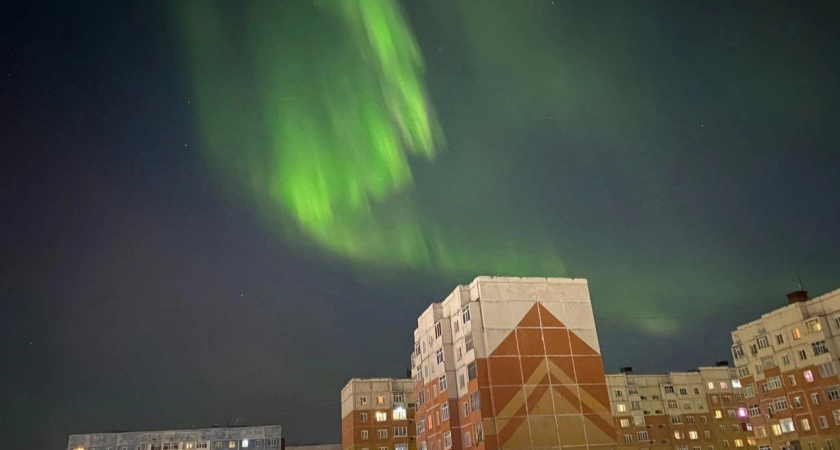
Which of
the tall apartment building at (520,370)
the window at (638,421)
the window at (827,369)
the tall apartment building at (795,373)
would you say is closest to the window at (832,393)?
the tall apartment building at (795,373)

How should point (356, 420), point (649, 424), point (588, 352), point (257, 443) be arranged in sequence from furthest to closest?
point (257, 443) → point (649, 424) → point (356, 420) → point (588, 352)

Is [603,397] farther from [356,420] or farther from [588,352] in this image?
[356,420]

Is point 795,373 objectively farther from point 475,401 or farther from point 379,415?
point 379,415

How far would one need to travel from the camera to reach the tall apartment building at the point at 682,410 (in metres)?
129

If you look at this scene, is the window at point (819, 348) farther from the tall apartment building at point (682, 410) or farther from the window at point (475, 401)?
the window at point (475, 401)

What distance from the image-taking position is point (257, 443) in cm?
14312

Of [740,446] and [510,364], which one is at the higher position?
[510,364]

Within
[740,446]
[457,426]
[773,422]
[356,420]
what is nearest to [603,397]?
[457,426]

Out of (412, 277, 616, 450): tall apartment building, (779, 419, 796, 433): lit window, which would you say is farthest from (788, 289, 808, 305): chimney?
(412, 277, 616, 450): tall apartment building

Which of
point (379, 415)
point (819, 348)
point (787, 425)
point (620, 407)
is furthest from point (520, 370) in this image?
point (620, 407)

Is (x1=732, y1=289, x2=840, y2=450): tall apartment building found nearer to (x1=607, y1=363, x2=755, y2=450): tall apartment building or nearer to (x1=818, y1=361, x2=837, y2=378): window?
(x1=818, y1=361, x2=837, y2=378): window

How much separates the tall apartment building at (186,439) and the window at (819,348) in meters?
110

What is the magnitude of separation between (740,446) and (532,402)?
82.1 meters

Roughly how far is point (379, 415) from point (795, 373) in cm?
7347
